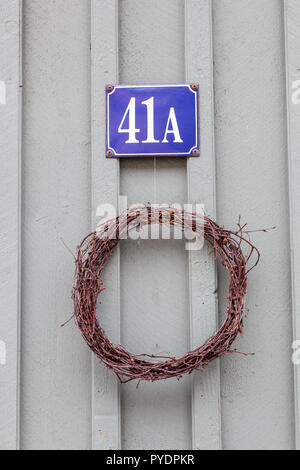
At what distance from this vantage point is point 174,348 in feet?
6.31

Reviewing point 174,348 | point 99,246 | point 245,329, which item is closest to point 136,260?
point 99,246

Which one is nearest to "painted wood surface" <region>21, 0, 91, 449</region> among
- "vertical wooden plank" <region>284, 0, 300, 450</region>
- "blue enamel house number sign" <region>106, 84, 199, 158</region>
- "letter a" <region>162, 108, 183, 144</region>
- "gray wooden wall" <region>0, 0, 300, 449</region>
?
"gray wooden wall" <region>0, 0, 300, 449</region>

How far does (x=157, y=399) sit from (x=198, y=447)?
236 millimetres

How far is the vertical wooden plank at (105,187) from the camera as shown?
1891 millimetres

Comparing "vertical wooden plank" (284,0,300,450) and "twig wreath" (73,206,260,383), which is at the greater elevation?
"vertical wooden plank" (284,0,300,450)

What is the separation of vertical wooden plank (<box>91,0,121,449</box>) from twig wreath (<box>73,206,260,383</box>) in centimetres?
6

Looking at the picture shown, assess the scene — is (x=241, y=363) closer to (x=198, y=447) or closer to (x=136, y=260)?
(x=198, y=447)

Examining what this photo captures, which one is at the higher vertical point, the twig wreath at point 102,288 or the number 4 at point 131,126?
the number 4 at point 131,126

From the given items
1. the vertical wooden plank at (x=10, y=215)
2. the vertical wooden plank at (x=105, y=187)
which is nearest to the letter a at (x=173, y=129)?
the vertical wooden plank at (x=105, y=187)

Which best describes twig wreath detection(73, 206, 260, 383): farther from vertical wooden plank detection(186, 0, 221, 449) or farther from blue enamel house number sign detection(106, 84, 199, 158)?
blue enamel house number sign detection(106, 84, 199, 158)

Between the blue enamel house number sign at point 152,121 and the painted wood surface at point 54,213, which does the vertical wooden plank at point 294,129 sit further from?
the painted wood surface at point 54,213

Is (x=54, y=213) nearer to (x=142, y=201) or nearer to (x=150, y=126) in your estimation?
(x=142, y=201)

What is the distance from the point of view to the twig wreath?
181cm

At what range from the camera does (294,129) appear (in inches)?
76.3
